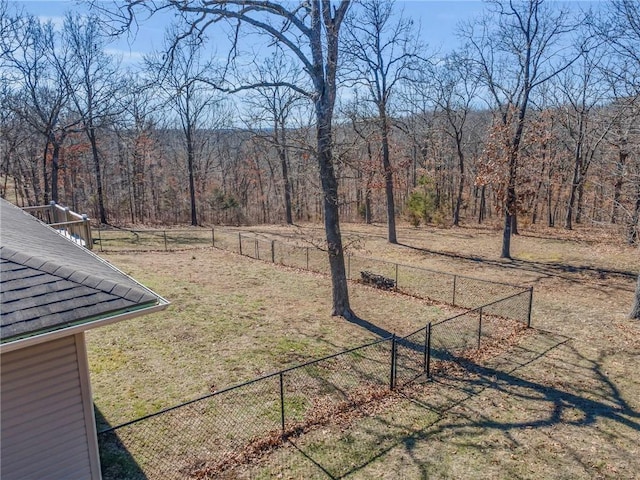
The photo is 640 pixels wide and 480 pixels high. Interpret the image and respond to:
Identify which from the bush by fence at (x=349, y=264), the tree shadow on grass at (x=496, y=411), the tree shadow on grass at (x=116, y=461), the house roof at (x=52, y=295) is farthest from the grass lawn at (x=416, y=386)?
the house roof at (x=52, y=295)

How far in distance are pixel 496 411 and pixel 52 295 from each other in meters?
7.60

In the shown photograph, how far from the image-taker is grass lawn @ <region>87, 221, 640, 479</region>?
650 centimetres

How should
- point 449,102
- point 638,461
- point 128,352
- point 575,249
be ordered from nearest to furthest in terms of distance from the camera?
point 638,461 < point 128,352 < point 575,249 < point 449,102

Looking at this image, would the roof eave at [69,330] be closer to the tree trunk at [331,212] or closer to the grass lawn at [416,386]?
the grass lawn at [416,386]

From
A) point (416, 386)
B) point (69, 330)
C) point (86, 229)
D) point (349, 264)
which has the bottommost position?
point (416, 386)

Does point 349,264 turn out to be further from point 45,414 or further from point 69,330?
point 69,330

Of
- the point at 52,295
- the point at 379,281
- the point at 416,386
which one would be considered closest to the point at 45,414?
the point at 52,295

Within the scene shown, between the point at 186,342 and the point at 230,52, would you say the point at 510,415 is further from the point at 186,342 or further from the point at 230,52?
the point at 230,52

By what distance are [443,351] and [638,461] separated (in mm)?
4474

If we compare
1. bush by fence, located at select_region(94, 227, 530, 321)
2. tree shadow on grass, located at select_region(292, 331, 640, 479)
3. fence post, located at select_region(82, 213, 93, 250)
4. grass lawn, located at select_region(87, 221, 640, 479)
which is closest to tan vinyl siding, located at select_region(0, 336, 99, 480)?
grass lawn, located at select_region(87, 221, 640, 479)

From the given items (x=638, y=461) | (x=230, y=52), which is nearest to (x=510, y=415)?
(x=638, y=461)

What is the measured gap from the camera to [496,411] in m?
Answer: 7.83

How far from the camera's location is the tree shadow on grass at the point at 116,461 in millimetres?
5938

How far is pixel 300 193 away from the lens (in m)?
45.7
